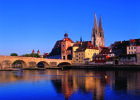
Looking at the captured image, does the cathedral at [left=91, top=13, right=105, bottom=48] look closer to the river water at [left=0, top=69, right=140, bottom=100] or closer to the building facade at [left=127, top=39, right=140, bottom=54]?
the building facade at [left=127, top=39, right=140, bottom=54]

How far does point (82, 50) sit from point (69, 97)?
89.1 meters

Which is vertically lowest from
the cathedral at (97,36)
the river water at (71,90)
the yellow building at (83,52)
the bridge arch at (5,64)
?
the river water at (71,90)

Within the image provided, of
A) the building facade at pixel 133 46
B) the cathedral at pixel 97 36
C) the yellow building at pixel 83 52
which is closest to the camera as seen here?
the building facade at pixel 133 46

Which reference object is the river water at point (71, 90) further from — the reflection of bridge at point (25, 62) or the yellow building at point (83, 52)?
the yellow building at point (83, 52)

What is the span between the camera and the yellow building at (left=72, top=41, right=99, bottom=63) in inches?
4269

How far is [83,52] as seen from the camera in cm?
10844

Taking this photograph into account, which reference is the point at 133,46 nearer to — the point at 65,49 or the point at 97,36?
the point at 65,49

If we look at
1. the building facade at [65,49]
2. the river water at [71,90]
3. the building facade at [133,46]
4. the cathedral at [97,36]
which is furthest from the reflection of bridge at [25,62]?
the cathedral at [97,36]

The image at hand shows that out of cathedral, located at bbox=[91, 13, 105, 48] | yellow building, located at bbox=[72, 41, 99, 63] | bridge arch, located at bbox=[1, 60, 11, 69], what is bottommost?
bridge arch, located at bbox=[1, 60, 11, 69]

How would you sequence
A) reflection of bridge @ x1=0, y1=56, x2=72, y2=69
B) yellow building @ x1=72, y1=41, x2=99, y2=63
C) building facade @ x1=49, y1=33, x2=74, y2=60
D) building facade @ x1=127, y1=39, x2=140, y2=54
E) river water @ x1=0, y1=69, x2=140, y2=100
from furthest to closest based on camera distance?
building facade @ x1=49, y1=33, x2=74, y2=60 < yellow building @ x1=72, y1=41, x2=99, y2=63 < building facade @ x1=127, y1=39, x2=140, y2=54 < reflection of bridge @ x1=0, y1=56, x2=72, y2=69 < river water @ x1=0, y1=69, x2=140, y2=100

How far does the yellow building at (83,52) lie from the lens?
4269 inches

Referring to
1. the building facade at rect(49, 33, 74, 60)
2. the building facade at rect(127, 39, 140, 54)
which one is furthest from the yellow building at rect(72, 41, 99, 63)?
the building facade at rect(127, 39, 140, 54)

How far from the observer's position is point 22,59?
76625 millimetres

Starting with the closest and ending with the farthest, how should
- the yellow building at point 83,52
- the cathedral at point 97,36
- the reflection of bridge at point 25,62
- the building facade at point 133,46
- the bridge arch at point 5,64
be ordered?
the bridge arch at point 5,64 → the reflection of bridge at point 25,62 → the building facade at point 133,46 → the yellow building at point 83,52 → the cathedral at point 97,36
